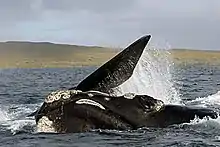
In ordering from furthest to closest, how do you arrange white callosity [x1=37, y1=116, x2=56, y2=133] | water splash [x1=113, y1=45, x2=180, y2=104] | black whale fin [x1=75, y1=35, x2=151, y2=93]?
water splash [x1=113, y1=45, x2=180, y2=104] → black whale fin [x1=75, y1=35, x2=151, y2=93] → white callosity [x1=37, y1=116, x2=56, y2=133]

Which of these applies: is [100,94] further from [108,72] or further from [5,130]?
[5,130]

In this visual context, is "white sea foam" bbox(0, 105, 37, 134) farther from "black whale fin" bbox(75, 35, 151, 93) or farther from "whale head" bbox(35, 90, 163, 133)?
"black whale fin" bbox(75, 35, 151, 93)

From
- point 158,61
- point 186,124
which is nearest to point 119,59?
point 186,124

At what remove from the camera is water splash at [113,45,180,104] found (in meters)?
21.9

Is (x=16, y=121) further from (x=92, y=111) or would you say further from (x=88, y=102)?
(x=92, y=111)

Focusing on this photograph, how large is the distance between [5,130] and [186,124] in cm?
596

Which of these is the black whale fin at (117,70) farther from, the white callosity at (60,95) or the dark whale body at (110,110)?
the white callosity at (60,95)

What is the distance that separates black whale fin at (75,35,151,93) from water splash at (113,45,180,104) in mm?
2503

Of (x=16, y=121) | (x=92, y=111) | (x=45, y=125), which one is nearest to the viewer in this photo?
(x=92, y=111)

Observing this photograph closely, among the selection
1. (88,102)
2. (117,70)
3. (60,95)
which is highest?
(117,70)

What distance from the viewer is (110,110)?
16109 mm

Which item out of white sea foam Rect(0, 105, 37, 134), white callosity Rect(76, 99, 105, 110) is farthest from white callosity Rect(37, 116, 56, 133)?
white sea foam Rect(0, 105, 37, 134)

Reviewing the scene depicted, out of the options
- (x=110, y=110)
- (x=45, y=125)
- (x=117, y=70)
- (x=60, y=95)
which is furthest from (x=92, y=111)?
(x=117, y=70)

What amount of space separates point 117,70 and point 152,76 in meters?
6.90
